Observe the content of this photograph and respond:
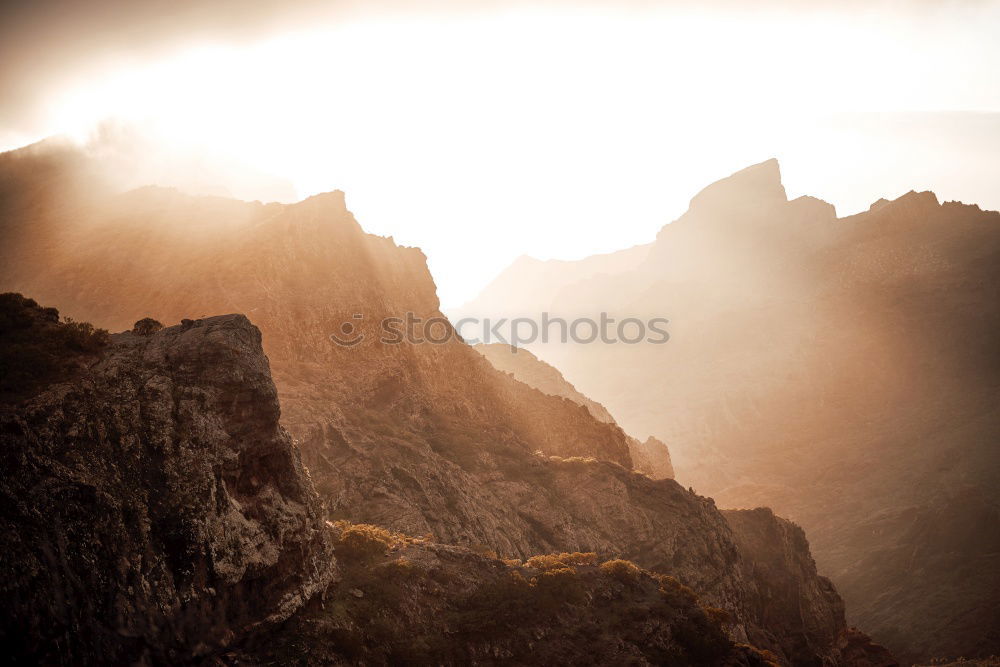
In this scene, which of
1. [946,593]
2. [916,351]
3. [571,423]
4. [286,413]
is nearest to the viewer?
[286,413]

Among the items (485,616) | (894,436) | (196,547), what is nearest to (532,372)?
(894,436)

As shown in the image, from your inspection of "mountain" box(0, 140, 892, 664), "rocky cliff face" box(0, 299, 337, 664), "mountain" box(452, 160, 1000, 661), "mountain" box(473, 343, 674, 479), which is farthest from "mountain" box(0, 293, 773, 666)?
"mountain" box(473, 343, 674, 479)

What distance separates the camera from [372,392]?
6550 centimetres

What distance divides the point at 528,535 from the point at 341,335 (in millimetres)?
27567

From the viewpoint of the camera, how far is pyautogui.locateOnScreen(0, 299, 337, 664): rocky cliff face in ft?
66.1

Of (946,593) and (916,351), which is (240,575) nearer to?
(946,593)

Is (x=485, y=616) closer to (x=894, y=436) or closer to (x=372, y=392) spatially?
(x=372, y=392)

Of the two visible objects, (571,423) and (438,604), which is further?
(571,423)

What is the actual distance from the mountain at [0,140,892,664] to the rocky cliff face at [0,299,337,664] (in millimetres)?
21393

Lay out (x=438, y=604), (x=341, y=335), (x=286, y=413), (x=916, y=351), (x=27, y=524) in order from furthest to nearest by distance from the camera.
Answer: (x=916, y=351), (x=341, y=335), (x=286, y=413), (x=438, y=604), (x=27, y=524)

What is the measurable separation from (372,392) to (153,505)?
4181 centimetres

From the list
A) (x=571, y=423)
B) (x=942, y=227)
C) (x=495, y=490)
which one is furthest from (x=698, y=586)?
(x=942, y=227)

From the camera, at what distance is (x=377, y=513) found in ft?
164

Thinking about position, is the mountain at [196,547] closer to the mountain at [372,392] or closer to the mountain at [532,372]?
the mountain at [372,392]
